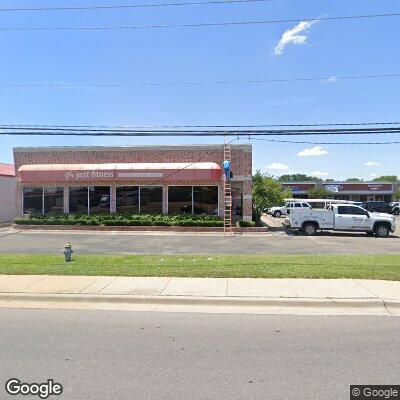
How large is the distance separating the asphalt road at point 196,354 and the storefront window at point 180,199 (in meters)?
18.1

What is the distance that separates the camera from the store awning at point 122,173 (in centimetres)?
2417

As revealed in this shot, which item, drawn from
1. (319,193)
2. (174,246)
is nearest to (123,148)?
(174,246)

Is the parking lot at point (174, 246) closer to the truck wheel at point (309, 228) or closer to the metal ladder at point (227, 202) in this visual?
the metal ladder at point (227, 202)

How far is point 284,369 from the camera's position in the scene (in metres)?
4.71

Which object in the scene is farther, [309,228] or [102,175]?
[102,175]

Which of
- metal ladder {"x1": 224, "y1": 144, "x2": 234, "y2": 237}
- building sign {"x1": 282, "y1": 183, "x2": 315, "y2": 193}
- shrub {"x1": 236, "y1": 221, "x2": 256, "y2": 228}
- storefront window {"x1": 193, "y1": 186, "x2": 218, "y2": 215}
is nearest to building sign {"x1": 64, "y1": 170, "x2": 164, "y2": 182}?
storefront window {"x1": 193, "y1": 186, "x2": 218, "y2": 215}

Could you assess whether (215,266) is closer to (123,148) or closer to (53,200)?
(123,148)

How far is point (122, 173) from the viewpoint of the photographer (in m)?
24.4

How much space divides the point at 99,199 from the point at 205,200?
6.98m

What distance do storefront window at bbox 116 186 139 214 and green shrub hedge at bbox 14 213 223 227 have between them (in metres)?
0.89

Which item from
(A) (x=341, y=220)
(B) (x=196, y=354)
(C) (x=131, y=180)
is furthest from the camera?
(C) (x=131, y=180)

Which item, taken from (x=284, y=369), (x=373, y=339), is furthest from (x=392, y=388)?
(x=373, y=339)

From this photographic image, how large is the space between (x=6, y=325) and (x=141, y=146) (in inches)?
768

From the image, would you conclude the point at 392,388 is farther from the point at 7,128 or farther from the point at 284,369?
the point at 7,128
